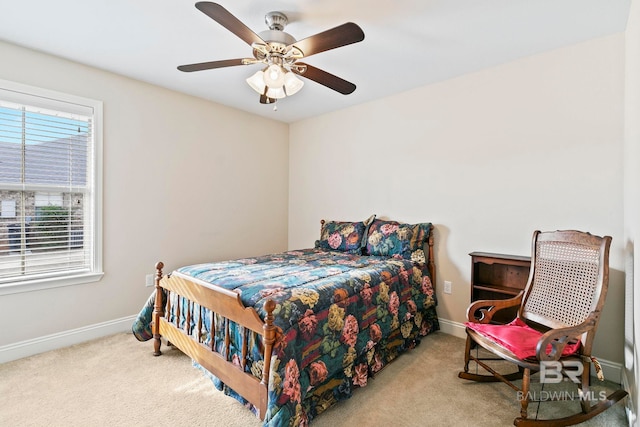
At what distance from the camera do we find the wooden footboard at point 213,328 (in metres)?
1.61


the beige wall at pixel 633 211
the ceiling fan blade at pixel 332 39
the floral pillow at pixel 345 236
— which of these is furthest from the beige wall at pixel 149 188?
the beige wall at pixel 633 211

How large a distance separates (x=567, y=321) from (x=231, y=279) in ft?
7.31

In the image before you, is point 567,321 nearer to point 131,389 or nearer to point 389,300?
point 389,300

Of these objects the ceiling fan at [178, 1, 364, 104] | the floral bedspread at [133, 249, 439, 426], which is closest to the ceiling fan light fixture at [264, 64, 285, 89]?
the ceiling fan at [178, 1, 364, 104]

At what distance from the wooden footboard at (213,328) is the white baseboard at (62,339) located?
2.54ft

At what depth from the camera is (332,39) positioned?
1745mm

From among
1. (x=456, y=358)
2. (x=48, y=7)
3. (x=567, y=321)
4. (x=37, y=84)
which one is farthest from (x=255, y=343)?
(x=37, y=84)

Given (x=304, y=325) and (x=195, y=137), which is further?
(x=195, y=137)

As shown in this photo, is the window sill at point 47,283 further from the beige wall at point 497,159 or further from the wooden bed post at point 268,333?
the beige wall at point 497,159

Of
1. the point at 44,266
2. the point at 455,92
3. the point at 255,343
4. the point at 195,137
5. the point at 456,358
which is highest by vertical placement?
the point at 455,92

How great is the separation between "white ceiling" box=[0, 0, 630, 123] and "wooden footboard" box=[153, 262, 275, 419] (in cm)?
176

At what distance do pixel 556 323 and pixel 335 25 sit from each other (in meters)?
2.52

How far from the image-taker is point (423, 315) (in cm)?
298

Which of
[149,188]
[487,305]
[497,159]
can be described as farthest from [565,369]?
[149,188]
